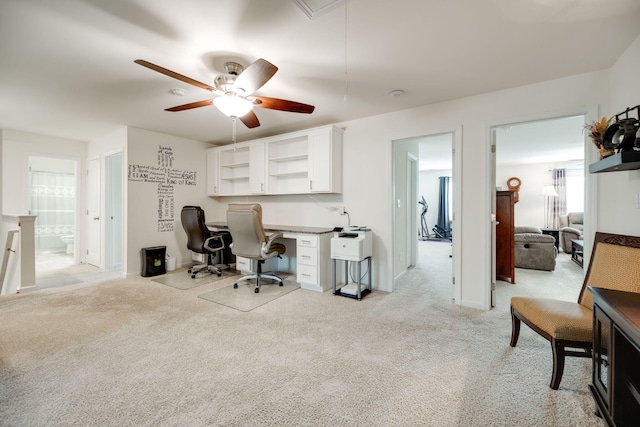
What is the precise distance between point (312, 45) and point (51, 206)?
7882 millimetres

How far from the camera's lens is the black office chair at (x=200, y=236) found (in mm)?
4098

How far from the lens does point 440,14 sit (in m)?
1.73

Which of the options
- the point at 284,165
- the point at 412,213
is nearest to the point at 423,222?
the point at 412,213

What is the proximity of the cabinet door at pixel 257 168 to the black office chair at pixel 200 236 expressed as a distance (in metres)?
0.91

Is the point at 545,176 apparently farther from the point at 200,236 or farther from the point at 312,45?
the point at 200,236

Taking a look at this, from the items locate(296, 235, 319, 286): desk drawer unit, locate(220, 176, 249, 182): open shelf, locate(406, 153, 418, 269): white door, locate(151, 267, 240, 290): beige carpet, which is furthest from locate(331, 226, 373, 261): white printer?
locate(220, 176, 249, 182): open shelf

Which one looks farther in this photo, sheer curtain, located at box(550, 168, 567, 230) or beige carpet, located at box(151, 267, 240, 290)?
sheer curtain, located at box(550, 168, 567, 230)

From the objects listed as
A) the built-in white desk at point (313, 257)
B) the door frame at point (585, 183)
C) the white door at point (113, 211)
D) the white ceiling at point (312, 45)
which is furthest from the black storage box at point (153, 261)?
the door frame at point (585, 183)

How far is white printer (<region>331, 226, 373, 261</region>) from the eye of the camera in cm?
334

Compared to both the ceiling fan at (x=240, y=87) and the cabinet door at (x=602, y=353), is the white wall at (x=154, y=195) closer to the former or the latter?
the ceiling fan at (x=240, y=87)

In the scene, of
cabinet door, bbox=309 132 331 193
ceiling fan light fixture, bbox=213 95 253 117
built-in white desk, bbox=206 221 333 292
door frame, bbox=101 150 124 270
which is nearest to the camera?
ceiling fan light fixture, bbox=213 95 253 117

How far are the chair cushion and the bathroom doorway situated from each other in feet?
26.3

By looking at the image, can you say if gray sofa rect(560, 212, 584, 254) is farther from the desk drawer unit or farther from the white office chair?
the white office chair

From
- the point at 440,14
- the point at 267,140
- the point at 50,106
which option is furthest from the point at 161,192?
the point at 440,14
